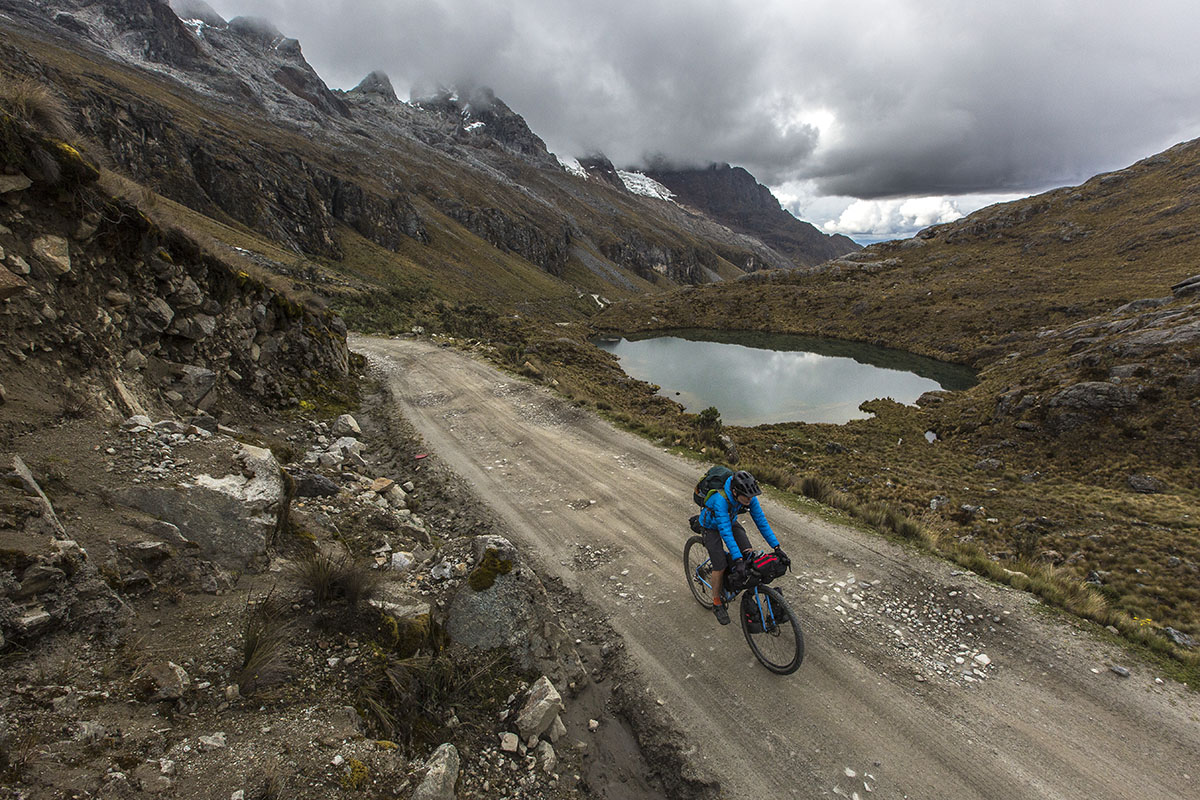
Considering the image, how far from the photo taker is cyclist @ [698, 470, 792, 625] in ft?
19.5

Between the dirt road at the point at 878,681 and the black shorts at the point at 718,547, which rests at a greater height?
the black shorts at the point at 718,547

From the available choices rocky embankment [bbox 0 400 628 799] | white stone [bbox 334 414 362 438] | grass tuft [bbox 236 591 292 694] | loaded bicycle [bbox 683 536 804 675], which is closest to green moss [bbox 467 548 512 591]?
rocky embankment [bbox 0 400 628 799]

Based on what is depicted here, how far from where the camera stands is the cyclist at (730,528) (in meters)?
5.94

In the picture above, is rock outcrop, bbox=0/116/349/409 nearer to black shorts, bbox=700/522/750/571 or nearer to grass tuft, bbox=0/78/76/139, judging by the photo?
grass tuft, bbox=0/78/76/139

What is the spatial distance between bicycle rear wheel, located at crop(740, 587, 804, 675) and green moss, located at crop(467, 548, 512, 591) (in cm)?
334

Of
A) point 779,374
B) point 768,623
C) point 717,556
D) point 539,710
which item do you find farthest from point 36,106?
point 779,374

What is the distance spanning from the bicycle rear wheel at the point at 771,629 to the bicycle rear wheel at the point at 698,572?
661mm

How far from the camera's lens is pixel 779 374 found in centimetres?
4366

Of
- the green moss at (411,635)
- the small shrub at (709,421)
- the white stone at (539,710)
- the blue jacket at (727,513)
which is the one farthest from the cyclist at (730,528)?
the small shrub at (709,421)

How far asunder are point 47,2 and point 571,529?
206 m

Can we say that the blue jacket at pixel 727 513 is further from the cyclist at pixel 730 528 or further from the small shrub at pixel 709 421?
the small shrub at pixel 709 421

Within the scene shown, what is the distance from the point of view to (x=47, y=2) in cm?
11725

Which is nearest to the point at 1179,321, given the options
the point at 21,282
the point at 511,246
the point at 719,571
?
the point at 719,571

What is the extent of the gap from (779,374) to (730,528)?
40.8 m
